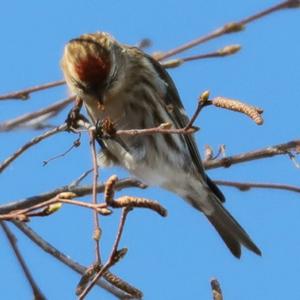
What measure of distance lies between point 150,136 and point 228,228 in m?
0.81

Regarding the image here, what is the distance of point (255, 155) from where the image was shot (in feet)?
11.4

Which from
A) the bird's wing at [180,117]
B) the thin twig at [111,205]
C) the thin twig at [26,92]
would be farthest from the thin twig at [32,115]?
the bird's wing at [180,117]

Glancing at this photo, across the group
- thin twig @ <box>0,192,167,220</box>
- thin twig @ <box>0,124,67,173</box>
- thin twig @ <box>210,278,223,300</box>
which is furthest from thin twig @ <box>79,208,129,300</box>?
thin twig @ <box>0,124,67,173</box>

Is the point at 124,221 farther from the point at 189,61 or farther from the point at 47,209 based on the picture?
the point at 189,61

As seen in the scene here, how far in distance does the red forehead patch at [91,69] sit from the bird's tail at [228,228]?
1.38m

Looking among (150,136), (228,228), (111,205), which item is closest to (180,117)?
(150,136)

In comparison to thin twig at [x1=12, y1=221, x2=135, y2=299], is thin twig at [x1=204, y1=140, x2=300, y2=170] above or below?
above

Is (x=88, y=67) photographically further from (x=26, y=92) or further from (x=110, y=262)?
(x=110, y=262)

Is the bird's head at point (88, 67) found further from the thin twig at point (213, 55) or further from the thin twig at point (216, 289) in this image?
the thin twig at point (216, 289)

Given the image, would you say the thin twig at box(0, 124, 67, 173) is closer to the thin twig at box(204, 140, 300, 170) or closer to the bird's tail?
the thin twig at box(204, 140, 300, 170)

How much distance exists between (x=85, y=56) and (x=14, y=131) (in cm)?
100

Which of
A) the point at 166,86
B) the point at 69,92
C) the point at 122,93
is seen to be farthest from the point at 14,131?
the point at 166,86

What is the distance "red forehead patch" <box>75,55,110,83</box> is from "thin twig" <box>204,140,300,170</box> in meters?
0.68

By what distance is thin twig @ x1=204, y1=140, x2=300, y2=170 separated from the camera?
3.23 meters
